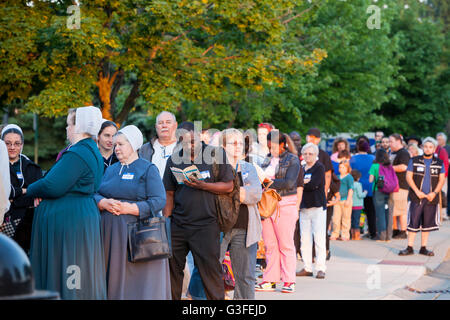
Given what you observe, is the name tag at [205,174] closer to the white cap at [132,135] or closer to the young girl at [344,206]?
the white cap at [132,135]

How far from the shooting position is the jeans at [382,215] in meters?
14.8

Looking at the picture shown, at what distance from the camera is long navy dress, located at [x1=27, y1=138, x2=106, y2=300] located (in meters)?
5.76

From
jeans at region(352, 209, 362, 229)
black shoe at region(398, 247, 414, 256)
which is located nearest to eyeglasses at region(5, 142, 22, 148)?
black shoe at region(398, 247, 414, 256)

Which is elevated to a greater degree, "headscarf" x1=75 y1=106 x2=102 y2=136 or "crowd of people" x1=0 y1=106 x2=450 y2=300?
"headscarf" x1=75 y1=106 x2=102 y2=136

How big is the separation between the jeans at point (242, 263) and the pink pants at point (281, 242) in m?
1.48

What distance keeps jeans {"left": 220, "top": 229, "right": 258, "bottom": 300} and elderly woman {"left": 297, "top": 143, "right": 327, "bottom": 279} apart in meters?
2.82

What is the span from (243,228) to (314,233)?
302 centimetres

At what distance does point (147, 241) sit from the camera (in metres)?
6.11

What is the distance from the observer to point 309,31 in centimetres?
2380

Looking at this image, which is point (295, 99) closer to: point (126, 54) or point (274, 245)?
point (126, 54)

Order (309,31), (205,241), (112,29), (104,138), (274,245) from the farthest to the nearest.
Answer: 1. (309,31)
2. (112,29)
3. (274,245)
4. (104,138)
5. (205,241)

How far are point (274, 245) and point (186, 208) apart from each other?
2.49 m

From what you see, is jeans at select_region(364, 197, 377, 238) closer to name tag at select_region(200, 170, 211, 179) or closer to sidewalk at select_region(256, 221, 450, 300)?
sidewalk at select_region(256, 221, 450, 300)
